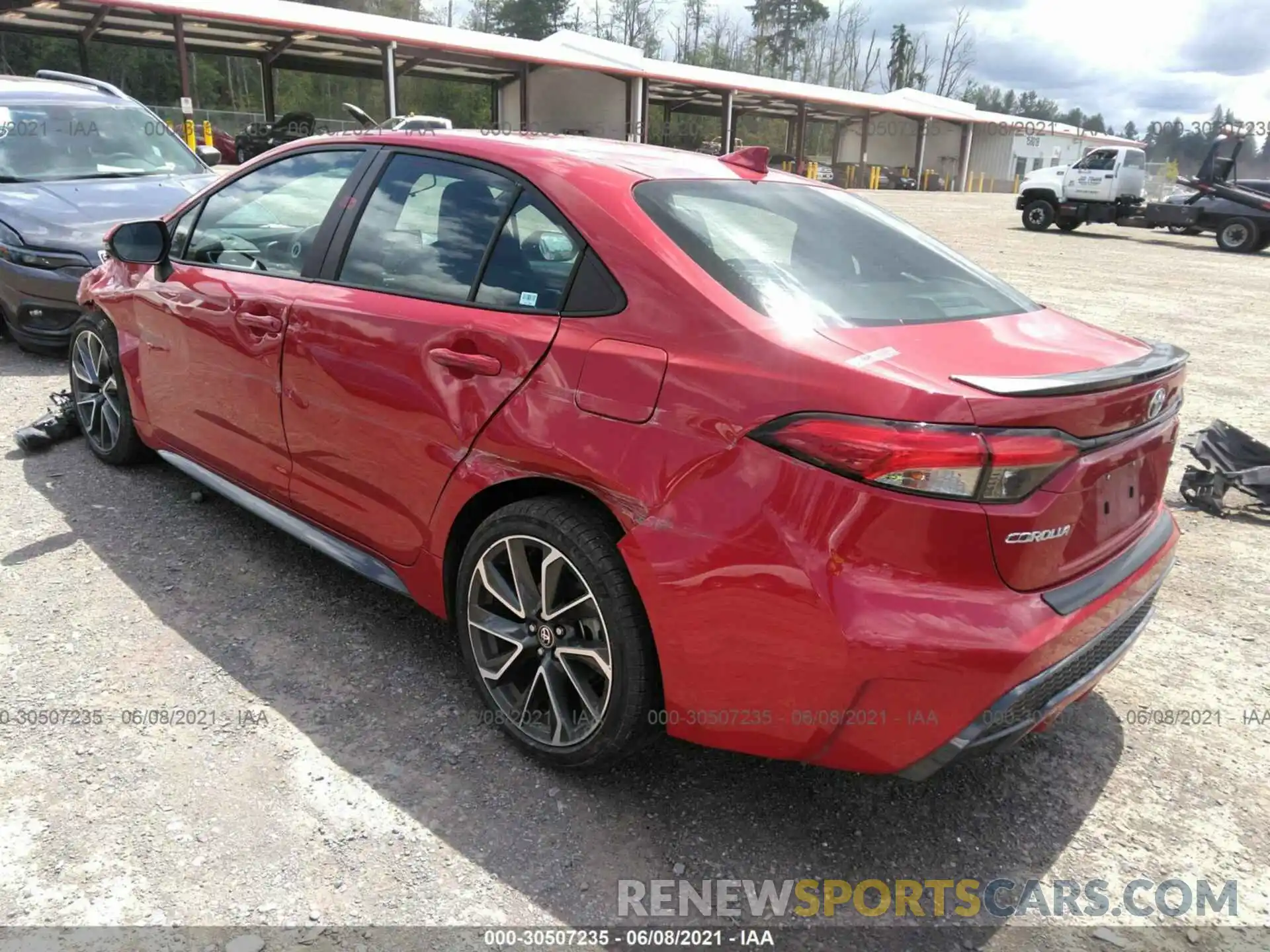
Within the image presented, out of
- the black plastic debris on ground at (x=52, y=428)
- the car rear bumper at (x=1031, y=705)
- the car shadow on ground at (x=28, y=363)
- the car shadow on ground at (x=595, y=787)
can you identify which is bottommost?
the car shadow on ground at (x=595, y=787)

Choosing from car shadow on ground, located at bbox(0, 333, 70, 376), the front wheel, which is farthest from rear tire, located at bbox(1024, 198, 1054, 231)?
the front wheel

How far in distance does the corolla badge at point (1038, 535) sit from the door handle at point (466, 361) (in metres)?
1.36

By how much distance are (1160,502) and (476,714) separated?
2114 millimetres

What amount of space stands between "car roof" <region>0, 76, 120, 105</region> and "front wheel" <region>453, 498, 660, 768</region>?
7.41 meters

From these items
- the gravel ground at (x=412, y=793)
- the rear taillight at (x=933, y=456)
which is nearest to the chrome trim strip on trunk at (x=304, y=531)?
the gravel ground at (x=412, y=793)

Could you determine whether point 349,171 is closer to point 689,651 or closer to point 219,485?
point 219,485

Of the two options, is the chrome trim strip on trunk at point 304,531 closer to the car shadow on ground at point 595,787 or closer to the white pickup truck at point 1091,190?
the car shadow on ground at point 595,787

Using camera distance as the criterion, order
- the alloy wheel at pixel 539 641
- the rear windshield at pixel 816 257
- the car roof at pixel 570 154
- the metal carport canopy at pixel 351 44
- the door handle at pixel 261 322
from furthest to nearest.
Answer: the metal carport canopy at pixel 351 44 < the door handle at pixel 261 322 < the car roof at pixel 570 154 < the alloy wheel at pixel 539 641 < the rear windshield at pixel 816 257

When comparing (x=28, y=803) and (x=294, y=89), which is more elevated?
(x=294, y=89)

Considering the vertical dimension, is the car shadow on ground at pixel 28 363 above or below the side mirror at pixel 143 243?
below

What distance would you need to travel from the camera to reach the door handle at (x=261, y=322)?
3.19 meters

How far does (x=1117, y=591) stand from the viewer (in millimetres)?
2195

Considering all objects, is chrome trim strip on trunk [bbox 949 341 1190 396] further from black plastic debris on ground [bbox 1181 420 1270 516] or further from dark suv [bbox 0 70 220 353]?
dark suv [bbox 0 70 220 353]

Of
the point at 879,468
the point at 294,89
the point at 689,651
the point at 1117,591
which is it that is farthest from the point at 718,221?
the point at 294,89
